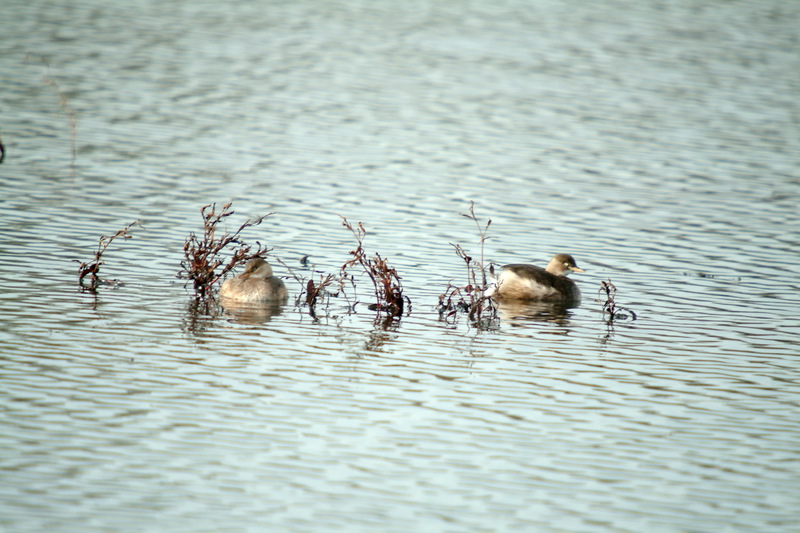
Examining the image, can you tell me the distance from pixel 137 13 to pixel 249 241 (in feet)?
78.3

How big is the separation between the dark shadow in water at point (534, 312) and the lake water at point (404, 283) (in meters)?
0.09

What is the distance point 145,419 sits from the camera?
28.7 ft

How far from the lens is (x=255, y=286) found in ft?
42.3

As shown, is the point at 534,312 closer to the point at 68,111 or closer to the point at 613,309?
the point at 613,309

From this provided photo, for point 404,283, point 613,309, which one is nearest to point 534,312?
point 613,309

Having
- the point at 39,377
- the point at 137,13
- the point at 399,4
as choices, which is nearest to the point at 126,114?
the point at 137,13

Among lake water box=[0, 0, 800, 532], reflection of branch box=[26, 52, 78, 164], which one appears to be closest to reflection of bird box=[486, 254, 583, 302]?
lake water box=[0, 0, 800, 532]

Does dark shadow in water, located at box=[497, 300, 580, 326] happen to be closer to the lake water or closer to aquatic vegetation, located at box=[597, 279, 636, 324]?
the lake water

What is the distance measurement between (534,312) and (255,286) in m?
3.33

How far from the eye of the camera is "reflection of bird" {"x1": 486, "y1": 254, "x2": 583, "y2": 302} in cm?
1363

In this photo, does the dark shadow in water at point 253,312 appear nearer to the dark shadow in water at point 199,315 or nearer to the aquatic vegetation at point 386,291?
the dark shadow in water at point 199,315

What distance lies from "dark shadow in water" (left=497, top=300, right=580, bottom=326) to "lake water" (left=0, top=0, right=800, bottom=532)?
9 centimetres

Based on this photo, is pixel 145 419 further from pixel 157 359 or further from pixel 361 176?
pixel 361 176

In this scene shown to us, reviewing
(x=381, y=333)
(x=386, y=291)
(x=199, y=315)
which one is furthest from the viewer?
(x=386, y=291)
